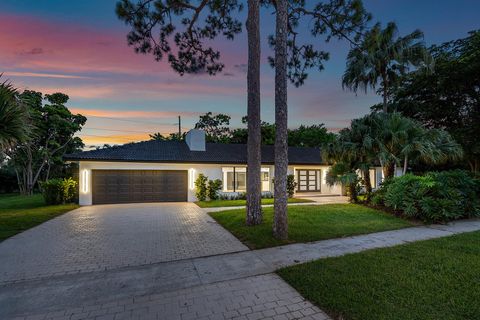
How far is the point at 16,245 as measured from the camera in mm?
5996

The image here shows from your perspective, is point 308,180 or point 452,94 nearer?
point 308,180

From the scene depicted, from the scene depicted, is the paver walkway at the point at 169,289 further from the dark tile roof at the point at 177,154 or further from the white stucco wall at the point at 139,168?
the dark tile roof at the point at 177,154

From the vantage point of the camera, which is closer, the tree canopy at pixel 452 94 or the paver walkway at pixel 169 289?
the paver walkway at pixel 169 289

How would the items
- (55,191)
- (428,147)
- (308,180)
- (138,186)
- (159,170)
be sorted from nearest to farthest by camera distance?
(428,147) < (55,191) < (138,186) < (159,170) < (308,180)

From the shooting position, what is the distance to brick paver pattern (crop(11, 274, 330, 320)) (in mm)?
2953

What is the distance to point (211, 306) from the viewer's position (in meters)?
3.16

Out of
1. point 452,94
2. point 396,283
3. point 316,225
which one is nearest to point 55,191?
point 316,225

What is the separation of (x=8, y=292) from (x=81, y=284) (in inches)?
38.1

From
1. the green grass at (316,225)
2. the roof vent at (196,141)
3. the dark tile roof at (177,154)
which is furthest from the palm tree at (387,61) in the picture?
the roof vent at (196,141)

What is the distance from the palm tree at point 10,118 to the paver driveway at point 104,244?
114 inches

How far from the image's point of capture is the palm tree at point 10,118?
710 cm

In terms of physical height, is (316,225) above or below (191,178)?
below

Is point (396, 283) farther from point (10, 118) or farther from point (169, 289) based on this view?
point (10, 118)

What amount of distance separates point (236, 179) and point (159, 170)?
5.09 m
